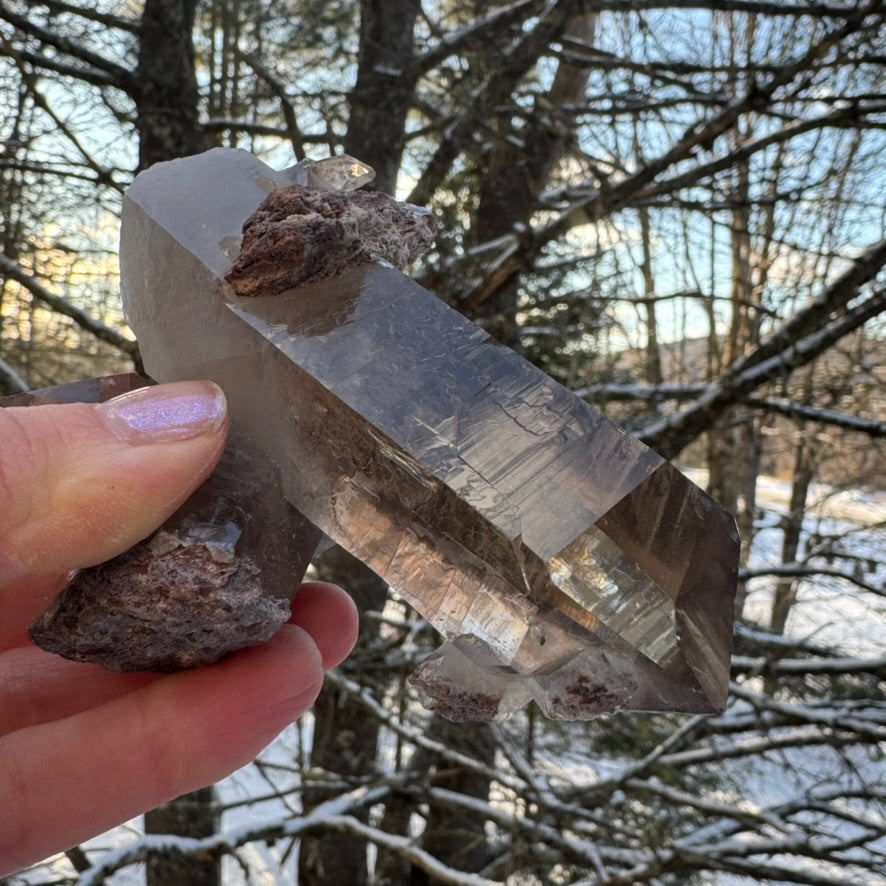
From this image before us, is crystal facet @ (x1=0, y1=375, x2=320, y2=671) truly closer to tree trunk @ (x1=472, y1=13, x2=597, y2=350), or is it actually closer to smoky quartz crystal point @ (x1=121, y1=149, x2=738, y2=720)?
smoky quartz crystal point @ (x1=121, y1=149, x2=738, y2=720)

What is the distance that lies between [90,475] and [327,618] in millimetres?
582

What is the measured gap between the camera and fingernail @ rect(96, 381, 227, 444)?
3.33ft

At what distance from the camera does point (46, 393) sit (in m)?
1.31

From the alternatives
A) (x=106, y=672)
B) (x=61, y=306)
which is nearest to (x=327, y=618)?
(x=106, y=672)

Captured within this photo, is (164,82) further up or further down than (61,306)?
further up

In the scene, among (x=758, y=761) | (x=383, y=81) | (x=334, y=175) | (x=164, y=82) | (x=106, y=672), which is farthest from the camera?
(x=758, y=761)

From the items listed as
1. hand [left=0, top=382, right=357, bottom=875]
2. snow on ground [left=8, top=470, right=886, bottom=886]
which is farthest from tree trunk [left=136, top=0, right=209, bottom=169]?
snow on ground [left=8, top=470, right=886, bottom=886]

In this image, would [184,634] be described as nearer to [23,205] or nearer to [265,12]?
[23,205]

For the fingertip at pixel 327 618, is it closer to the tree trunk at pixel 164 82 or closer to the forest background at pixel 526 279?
the forest background at pixel 526 279

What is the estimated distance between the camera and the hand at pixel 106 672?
0.98 meters

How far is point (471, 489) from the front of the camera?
3.14 feet

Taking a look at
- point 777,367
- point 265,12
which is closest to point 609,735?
point 777,367

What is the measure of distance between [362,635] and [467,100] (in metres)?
3.00

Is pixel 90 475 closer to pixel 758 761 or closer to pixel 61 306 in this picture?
pixel 61 306
